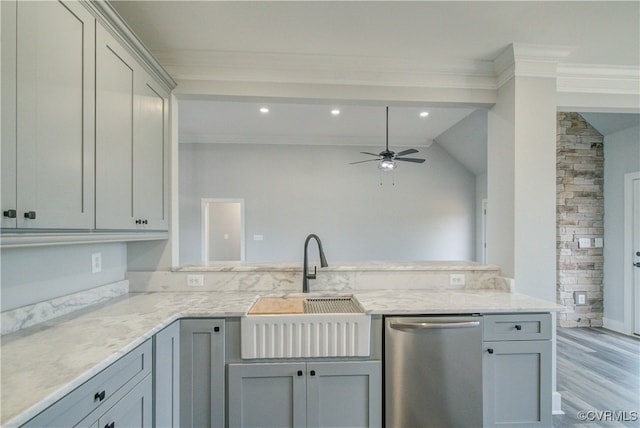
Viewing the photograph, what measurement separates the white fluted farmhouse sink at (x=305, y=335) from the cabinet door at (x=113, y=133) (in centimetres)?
90

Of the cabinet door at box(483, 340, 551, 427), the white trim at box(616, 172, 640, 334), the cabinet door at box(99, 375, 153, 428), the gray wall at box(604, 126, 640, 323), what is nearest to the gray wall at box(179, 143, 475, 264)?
the gray wall at box(604, 126, 640, 323)

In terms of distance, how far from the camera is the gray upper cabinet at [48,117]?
3.33 ft

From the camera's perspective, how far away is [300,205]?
5676 mm

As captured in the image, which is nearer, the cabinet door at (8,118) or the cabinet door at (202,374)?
the cabinet door at (8,118)

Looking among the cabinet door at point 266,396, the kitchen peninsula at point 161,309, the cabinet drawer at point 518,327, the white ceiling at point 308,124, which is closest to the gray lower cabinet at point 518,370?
the cabinet drawer at point 518,327

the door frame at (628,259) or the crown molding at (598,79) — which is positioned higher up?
the crown molding at (598,79)

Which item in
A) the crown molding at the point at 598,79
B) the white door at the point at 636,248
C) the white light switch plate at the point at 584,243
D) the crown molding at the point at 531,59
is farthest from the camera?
the white light switch plate at the point at 584,243

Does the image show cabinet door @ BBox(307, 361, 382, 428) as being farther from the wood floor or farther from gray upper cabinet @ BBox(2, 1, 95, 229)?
the wood floor

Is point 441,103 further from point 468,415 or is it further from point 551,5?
point 468,415

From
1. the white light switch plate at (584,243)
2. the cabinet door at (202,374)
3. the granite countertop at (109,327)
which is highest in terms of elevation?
the white light switch plate at (584,243)

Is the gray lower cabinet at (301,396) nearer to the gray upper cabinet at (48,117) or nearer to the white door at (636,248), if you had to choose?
the gray upper cabinet at (48,117)

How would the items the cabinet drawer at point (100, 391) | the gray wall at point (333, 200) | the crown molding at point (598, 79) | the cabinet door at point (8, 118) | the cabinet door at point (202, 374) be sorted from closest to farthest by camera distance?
1. the cabinet drawer at point (100, 391)
2. the cabinet door at point (8, 118)
3. the cabinet door at point (202, 374)
4. the crown molding at point (598, 79)
5. the gray wall at point (333, 200)

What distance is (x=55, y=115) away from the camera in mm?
1175

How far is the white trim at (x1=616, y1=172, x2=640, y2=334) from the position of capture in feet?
12.2
